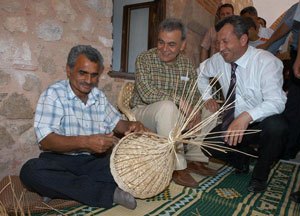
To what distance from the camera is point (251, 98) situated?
1927 millimetres

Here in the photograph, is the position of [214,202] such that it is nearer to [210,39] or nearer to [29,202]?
[29,202]

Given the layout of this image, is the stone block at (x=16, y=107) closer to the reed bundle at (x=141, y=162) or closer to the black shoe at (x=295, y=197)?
the reed bundle at (x=141, y=162)

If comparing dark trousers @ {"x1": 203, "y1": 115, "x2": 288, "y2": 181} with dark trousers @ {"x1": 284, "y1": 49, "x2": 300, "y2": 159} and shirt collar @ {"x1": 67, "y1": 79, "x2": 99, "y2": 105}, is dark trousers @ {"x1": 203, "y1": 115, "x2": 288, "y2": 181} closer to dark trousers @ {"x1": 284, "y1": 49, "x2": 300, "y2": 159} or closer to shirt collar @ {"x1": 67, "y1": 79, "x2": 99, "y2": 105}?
dark trousers @ {"x1": 284, "y1": 49, "x2": 300, "y2": 159}

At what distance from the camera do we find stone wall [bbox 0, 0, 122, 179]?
1603 millimetres

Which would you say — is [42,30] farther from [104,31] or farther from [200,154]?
[200,154]

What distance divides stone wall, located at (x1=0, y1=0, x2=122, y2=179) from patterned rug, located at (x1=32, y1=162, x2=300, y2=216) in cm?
65

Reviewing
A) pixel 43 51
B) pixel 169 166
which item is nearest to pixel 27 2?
pixel 43 51

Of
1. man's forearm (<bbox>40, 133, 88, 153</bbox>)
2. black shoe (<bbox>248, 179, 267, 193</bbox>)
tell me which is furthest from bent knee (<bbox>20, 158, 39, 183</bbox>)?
black shoe (<bbox>248, 179, 267, 193</bbox>)

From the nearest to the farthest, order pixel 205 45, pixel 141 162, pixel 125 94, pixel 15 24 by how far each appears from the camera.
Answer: pixel 141 162 → pixel 15 24 → pixel 125 94 → pixel 205 45

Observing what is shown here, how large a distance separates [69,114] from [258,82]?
1401 mm

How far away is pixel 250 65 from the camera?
190cm

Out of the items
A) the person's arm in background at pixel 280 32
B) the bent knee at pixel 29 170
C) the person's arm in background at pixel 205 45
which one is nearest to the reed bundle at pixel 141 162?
the bent knee at pixel 29 170

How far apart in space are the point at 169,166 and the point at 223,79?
3.67 feet

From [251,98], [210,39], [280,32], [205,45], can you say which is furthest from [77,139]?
[210,39]
